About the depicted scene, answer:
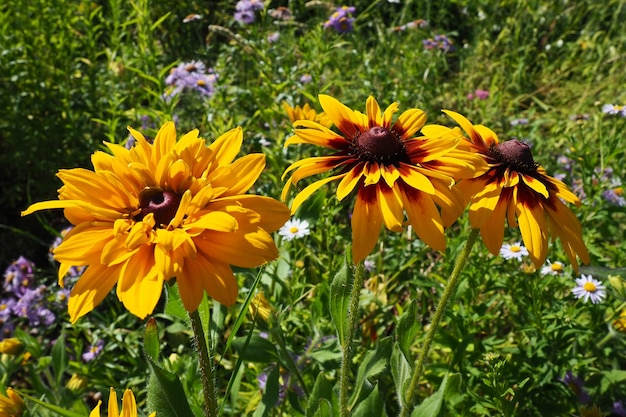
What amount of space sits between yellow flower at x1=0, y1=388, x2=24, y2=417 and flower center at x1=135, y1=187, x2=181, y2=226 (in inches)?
22.8

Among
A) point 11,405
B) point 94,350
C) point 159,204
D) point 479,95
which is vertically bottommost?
point 11,405

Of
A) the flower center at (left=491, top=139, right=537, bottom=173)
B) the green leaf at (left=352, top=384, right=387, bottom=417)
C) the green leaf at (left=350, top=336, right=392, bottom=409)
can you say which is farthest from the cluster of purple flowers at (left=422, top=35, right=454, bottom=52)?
the green leaf at (left=352, top=384, right=387, bottom=417)

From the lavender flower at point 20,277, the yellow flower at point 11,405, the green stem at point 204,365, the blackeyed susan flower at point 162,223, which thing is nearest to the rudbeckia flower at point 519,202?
the blackeyed susan flower at point 162,223

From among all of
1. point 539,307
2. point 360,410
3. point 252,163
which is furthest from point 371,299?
point 252,163

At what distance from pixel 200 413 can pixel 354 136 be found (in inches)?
25.4

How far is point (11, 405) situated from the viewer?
1.12 m

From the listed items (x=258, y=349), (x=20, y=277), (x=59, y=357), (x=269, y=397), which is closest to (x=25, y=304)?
(x=20, y=277)

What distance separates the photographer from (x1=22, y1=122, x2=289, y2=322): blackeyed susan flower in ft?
2.44

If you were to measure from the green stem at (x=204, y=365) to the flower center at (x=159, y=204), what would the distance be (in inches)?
6.1

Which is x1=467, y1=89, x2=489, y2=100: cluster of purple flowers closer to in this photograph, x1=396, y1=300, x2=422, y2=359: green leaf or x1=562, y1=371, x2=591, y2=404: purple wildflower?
x1=562, y1=371, x2=591, y2=404: purple wildflower

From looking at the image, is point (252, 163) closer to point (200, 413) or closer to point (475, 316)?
point (200, 413)

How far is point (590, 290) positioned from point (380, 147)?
97 centimetres

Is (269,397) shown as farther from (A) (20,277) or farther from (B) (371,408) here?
(A) (20,277)

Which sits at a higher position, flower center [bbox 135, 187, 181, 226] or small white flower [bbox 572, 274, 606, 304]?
small white flower [bbox 572, 274, 606, 304]
